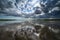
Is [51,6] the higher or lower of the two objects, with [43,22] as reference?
higher

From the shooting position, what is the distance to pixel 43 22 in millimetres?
2492

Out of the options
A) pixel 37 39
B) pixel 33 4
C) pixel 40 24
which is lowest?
pixel 37 39

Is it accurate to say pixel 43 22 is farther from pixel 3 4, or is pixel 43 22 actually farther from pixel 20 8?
pixel 3 4

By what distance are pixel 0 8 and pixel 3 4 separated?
0.46 feet

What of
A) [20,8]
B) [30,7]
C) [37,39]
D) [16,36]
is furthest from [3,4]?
[37,39]

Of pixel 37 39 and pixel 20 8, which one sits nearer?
pixel 37 39

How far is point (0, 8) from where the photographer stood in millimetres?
2500

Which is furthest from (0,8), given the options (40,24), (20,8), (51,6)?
(51,6)

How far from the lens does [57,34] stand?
7.97ft

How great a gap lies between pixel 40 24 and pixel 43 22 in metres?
0.10

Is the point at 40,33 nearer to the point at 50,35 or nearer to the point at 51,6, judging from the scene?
the point at 50,35

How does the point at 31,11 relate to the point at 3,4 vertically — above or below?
below

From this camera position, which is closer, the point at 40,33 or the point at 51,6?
the point at 40,33

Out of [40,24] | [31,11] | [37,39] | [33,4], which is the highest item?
[33,4]
